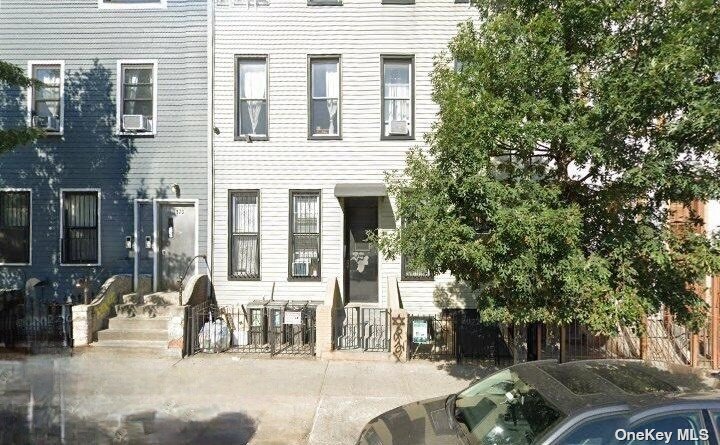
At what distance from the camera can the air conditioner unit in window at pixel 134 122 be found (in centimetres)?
1023

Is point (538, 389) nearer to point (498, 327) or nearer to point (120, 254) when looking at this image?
point (498, 327)

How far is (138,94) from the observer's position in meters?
10.5

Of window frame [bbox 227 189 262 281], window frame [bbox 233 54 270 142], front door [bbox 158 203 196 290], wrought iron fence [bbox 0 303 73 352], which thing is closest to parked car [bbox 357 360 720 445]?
window frame [bbox 227 189 262 281]

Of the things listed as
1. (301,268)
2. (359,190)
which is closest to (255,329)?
(301,268)

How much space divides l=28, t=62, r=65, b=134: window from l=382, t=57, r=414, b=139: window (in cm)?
785

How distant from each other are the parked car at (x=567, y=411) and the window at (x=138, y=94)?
935 cm

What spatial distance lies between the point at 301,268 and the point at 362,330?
7.61 ft

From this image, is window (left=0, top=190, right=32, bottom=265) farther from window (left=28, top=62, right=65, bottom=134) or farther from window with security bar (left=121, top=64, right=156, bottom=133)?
window with security bar (left=121, top=64, right=156, bottom=133)

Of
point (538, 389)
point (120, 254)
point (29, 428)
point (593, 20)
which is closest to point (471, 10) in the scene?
point (593, 20)

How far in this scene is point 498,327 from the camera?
27.3 ft

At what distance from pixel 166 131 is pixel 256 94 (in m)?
2.35

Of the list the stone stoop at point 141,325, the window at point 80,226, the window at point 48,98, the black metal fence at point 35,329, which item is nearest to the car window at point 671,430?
the stone stoop at point 141,325

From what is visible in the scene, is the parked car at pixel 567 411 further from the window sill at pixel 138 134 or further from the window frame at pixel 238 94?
the window sill at pixel 138 134

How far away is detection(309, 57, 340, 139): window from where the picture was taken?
10.3 m
